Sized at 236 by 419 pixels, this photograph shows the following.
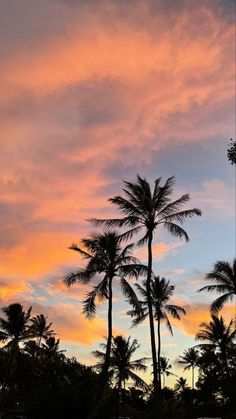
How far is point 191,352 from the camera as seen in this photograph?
8612 centimetres

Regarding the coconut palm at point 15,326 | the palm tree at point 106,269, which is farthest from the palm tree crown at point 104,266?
the coconut palm at point 15,326

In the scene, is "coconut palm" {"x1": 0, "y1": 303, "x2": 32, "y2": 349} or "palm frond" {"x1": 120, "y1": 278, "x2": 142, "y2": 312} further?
"coconut palm" {"x1": 0, "y1": 303, "x2": 32, "y2": 349}

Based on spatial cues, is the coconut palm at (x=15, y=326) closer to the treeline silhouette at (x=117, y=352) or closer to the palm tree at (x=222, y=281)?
the treeline silhouette at (x=117, y=352)

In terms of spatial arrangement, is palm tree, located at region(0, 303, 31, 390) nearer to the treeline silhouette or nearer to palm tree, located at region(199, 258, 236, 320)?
the treeline silhouette

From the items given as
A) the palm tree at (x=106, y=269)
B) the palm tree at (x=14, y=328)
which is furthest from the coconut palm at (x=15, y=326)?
the palm tree at (x=106, y=269)

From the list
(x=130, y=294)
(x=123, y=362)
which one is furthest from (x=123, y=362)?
(x=130, y=294)

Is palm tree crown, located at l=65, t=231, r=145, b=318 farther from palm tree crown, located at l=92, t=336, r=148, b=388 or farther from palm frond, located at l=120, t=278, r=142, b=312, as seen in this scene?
palm tree crown, located at l=92, t=336, r=148, b=388

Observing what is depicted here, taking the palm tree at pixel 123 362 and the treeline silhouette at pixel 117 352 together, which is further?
the palm tree at pixel 123 362

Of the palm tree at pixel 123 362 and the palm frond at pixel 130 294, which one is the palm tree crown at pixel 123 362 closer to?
the palm tree at pixel 123 362

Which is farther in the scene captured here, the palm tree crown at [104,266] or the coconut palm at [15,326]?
the coconut palm at [15,326]

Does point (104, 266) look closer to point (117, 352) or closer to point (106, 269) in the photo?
point (106, 269)

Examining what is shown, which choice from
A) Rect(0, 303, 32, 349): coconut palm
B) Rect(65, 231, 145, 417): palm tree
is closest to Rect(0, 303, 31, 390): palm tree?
Rect(0, 303, 32, 349): coconut palm

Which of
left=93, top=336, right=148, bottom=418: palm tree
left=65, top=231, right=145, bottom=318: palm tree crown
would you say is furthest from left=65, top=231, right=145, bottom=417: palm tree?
left=93, top=336, right=148, bottom=418: palm tree

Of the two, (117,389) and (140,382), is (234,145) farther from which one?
(140,382)
